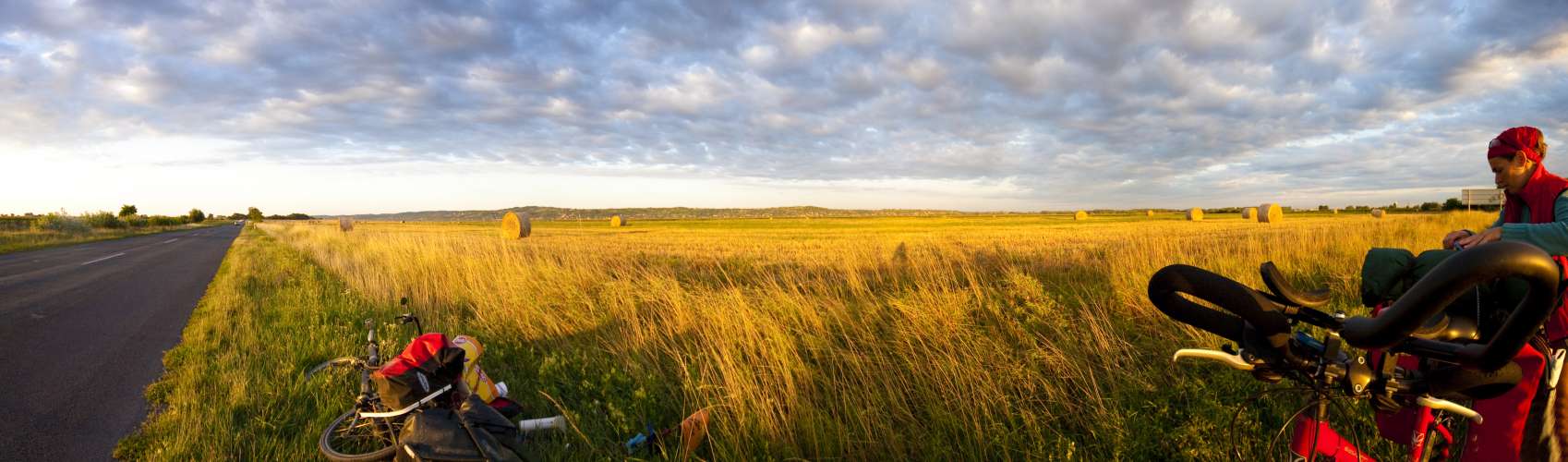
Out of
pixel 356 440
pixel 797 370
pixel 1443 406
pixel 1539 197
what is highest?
pixel 1539 197

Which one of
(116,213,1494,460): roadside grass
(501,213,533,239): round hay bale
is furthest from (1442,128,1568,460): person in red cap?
(501,213,533,239): round hay bale

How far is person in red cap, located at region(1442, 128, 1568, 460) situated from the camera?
2062 mm

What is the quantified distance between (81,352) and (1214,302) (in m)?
9.85

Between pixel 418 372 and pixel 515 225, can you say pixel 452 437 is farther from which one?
pixel 515 225

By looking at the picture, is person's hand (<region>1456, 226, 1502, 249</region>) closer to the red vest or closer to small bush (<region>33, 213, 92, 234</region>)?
the red vest

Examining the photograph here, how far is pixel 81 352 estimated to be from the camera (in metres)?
6.58

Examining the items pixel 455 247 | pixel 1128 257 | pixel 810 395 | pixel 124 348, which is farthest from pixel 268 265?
pixel 1128 257

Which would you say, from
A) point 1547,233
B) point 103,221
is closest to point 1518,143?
point 1547,233

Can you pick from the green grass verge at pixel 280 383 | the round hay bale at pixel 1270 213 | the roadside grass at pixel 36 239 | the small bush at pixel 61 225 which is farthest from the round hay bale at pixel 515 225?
the round hay bale at pixel 1270 213

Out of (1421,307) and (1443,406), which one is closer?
(1421,307)

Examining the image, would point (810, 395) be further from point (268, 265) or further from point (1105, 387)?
point (268, 265)

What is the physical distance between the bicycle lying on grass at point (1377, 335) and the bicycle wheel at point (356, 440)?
4.00 m

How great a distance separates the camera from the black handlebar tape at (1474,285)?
0.88 metres

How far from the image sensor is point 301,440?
409cm
